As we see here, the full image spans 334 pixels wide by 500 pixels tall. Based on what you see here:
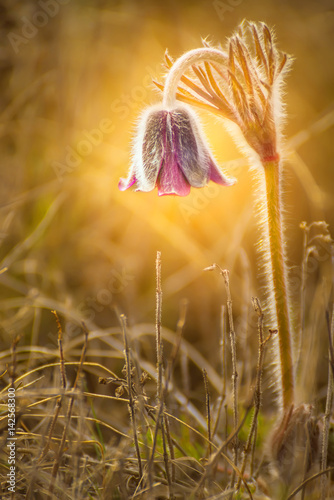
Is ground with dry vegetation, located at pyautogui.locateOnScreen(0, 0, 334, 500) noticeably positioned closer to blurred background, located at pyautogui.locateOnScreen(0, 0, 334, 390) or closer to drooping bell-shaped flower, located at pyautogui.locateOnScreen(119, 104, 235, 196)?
blurred background, located at pyautogui.locateOnScreen(0, 0, 334, 390)

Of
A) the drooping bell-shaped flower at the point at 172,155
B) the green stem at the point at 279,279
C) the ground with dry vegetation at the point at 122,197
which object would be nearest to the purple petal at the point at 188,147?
the drooping bell-shaped flower at the point at 172,155

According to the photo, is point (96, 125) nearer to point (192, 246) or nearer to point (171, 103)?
point (192, 246)

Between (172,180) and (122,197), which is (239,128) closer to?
(172,180)

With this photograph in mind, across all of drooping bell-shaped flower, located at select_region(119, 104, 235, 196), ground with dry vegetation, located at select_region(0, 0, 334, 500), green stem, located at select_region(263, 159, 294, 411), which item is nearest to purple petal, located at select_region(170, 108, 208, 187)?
drooping bell-shaped flower, located at select_region(119, 104, 235, 196)

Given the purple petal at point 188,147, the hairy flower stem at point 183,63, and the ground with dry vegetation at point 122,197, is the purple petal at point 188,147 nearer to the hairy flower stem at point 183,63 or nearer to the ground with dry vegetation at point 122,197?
the hairy flower stem at point 183,63

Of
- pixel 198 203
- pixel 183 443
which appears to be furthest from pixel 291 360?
pixel 198 203

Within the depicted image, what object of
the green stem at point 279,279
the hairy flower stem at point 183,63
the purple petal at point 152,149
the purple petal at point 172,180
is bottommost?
the green stem at point 279,279

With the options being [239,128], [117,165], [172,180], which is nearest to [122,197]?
[117,165]

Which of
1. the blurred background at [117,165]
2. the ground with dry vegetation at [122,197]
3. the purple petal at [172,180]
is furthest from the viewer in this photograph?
the blurred background at [117,165]
